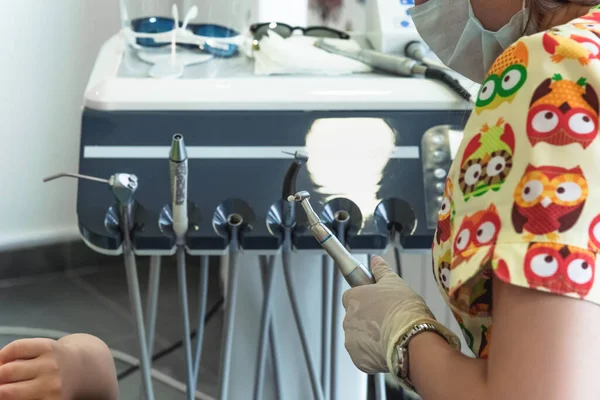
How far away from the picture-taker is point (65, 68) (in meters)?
2.04

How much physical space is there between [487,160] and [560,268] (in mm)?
95

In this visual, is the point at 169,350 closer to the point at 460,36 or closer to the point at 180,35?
the point at 180,35

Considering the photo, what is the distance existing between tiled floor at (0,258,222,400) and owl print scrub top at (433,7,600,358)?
1.41m

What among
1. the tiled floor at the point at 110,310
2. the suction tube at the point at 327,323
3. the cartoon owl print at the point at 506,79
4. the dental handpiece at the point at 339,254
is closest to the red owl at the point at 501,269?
the cartoon owl print at the point at 506,79

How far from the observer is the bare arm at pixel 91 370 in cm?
86

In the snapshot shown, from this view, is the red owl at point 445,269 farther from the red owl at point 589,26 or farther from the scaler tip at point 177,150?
the scaler tip at point 177,150

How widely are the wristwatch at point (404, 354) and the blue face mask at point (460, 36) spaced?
0.29 meters

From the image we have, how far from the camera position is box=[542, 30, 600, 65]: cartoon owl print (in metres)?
0.46

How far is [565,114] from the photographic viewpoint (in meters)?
0.46

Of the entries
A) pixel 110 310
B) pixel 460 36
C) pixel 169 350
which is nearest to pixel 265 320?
pixel 460 36

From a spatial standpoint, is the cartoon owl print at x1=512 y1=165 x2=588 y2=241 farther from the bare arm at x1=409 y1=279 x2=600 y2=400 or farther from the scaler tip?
the scaler tip

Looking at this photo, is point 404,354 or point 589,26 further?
point 404,354

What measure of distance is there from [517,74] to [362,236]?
45 centimetres

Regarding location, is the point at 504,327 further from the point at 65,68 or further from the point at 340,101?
the point at 65,68
